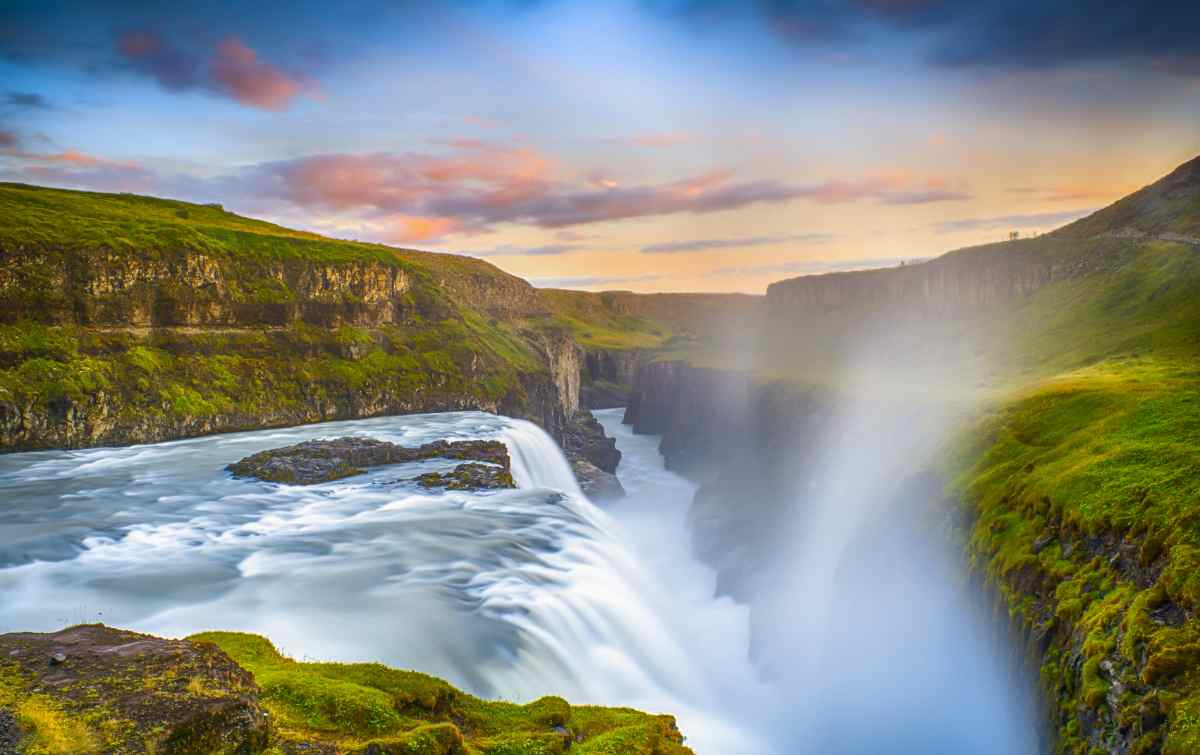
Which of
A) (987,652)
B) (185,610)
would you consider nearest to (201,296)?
(185,610)

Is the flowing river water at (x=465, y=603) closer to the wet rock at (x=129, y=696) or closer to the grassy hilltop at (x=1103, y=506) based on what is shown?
the grassy hilltop at (x=1103, y=506)

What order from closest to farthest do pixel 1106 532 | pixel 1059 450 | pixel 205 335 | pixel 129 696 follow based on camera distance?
pixel 129 696, pixel 1106 532, pixel 1059 450, pixel 205 335

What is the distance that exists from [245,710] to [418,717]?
3.84m

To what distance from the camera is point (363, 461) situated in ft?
159

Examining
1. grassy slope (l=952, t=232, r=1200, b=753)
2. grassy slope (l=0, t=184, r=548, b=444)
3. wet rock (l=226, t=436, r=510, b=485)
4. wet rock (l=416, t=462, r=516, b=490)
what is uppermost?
grassy slope (l=0, t=184, r=548, b=444)

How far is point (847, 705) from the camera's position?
29.4 meters

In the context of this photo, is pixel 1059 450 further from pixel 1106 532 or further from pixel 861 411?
pixel 861 411

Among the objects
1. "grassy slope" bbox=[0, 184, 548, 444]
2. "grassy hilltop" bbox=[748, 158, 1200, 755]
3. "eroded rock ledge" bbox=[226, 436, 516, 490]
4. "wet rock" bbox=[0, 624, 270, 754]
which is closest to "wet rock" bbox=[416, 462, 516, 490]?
"eroded rock ledge" bbox=[226, 436, 516, 490]

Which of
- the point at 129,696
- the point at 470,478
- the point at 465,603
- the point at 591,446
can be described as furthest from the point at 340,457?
the point at 591,446

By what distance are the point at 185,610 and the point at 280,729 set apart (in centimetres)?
1354

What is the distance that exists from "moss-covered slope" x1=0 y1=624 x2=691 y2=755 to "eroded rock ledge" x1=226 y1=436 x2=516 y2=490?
2824 cm

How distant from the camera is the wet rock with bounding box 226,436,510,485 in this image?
145ft

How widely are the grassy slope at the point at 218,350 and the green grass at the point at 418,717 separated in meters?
54.4

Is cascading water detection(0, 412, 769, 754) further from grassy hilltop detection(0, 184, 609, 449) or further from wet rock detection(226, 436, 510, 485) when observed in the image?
grassy hilltop detection(0, 184, 609, 449)
